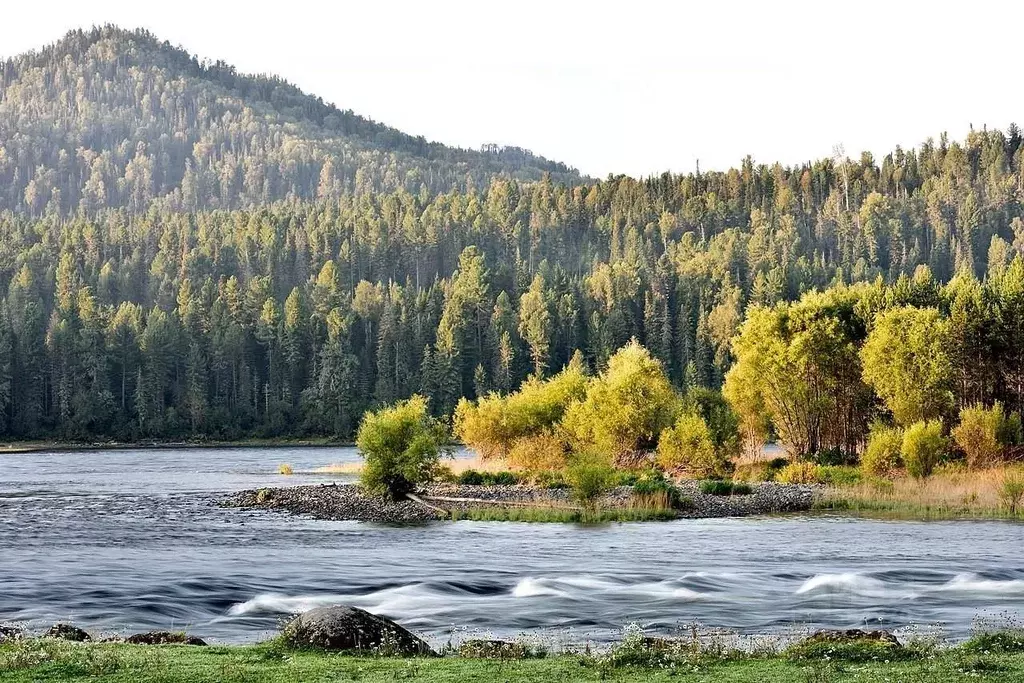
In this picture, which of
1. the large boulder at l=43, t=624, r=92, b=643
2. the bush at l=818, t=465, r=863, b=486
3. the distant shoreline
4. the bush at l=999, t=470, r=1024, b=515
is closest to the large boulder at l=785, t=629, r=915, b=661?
the large boulder at l=43, t=624, r=92, b=643

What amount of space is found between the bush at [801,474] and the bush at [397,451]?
892 inches

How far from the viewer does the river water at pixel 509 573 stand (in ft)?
105

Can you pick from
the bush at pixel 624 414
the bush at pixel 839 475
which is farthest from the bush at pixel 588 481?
the bush at pixel 624 414

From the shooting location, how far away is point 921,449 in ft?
237

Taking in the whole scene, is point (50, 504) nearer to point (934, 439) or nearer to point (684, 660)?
point (934, 439)

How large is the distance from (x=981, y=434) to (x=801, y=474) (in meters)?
10.4

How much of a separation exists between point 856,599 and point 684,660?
14.2 m

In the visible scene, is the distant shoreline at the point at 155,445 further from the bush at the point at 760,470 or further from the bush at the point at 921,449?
the bush at the point at 921,449

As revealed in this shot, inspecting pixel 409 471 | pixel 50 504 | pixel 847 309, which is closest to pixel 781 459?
pixel 847 309

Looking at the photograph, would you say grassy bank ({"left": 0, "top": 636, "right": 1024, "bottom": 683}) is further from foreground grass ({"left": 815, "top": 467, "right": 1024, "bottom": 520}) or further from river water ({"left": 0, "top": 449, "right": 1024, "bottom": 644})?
foreground grass ({"left": 815, "top": 467, "right": 1024, "bottom": 520})

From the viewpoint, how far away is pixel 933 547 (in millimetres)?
45500

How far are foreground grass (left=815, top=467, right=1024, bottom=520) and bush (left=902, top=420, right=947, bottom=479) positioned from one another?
795mm

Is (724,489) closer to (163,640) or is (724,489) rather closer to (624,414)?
(624,414)

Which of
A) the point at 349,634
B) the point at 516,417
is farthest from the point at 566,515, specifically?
the point at 516,417
